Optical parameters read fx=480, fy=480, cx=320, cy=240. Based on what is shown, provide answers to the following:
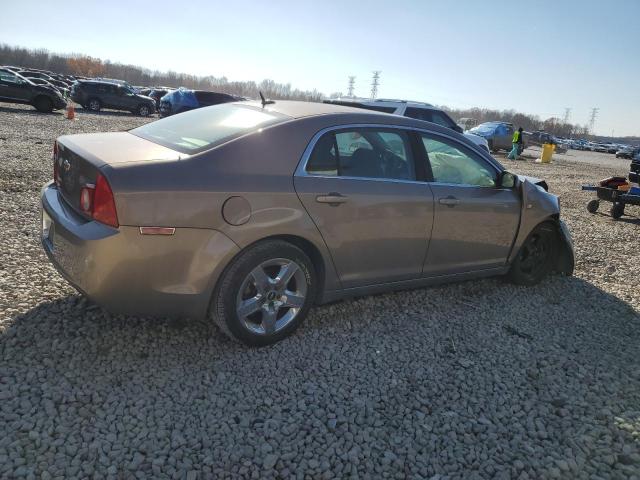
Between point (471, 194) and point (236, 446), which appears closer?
point (236, 446)

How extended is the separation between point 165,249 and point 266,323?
2.84 ft

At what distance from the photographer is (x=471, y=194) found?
4074 mm

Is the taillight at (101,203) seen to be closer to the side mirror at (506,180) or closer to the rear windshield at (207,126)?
the rear windshield at (207,126)

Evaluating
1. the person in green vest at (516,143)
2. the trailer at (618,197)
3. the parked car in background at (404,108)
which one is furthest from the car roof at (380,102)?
the person in green vest at (516,143)

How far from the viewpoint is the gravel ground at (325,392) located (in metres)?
2.31

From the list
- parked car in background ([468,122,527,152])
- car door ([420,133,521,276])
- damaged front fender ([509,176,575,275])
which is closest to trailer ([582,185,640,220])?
damaged front fender ([509,176,575,275])

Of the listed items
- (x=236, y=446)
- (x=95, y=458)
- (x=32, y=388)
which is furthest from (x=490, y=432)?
(x=32, y=388)

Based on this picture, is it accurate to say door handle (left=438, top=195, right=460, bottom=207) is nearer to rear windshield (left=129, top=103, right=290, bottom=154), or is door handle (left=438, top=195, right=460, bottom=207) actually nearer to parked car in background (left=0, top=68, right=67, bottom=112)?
rear windshield (left=129, top=103, right=290, bottom=154)

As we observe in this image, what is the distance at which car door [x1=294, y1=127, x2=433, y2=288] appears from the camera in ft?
10.6

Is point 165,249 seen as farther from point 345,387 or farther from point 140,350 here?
point 345,387

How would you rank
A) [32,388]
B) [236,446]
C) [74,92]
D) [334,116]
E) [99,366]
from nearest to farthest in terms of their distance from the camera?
[236,446] < [32,388] < [99,366] < [334,116] < [74,92]

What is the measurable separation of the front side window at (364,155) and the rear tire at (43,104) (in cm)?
2174

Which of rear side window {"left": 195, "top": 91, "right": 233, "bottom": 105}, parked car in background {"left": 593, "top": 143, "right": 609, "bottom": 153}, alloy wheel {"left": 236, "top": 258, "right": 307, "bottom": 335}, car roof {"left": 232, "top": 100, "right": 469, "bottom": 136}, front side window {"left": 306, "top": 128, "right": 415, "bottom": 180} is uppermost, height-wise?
parked car in background {"left": 593, "top": 143, "right": 609, "bottom": 153}

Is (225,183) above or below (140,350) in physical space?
above
